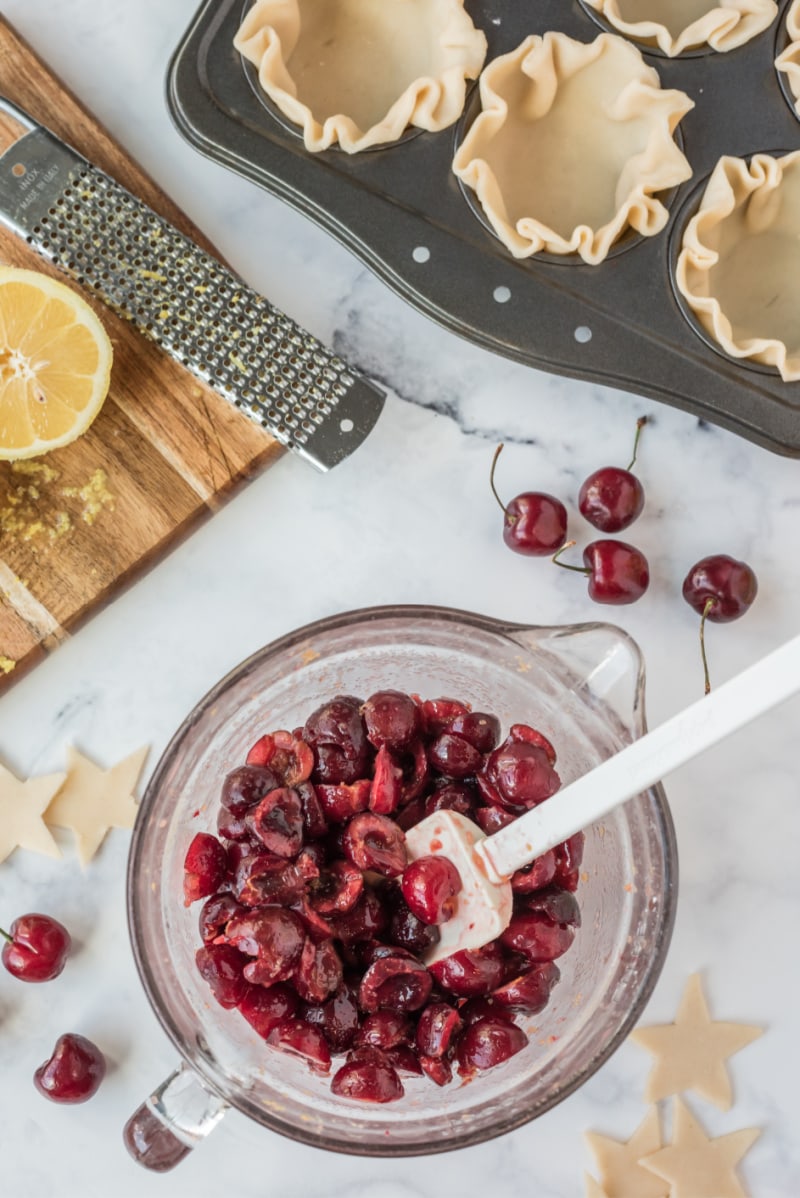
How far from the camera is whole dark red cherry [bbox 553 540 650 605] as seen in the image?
2068mm

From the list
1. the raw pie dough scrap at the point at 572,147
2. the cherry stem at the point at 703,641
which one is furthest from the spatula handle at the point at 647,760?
the raw pie dough scrap at the point at 572,147

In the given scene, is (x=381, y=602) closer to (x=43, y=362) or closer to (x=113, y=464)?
(x=113, y=464)

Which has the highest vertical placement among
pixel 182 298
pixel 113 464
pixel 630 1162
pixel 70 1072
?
pixel 182 298

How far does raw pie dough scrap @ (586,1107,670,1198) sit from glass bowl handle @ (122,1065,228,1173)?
2.56ft

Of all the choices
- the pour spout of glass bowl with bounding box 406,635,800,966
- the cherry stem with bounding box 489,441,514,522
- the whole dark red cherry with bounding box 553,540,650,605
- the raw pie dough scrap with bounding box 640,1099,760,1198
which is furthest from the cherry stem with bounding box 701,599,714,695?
the raw pie dough scrap with bounding box 640,1099,760,1198

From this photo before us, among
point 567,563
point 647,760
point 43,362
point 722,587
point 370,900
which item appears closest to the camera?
point 647,760

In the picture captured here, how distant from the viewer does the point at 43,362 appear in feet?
6.38

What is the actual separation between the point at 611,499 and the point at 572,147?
2.35 ft

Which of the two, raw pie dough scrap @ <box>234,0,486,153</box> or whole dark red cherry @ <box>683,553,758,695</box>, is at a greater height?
raw pie dough scrap @ <box>234,0,486,153</box>

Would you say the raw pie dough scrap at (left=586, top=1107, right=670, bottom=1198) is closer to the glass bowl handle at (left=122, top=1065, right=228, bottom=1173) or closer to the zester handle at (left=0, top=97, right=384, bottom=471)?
the glass bowl handle at (left=122, top=1065, right=228, bottom=1173)

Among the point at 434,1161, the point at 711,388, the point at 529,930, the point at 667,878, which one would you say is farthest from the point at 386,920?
the point at 711,388

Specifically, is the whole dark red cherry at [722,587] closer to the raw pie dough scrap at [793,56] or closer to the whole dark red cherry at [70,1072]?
the raw pie dough scrap at [793,56]

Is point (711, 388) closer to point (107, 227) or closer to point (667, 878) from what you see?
point (667, 878)

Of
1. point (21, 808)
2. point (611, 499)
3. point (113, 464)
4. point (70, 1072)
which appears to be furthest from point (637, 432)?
point (70, 1072)
